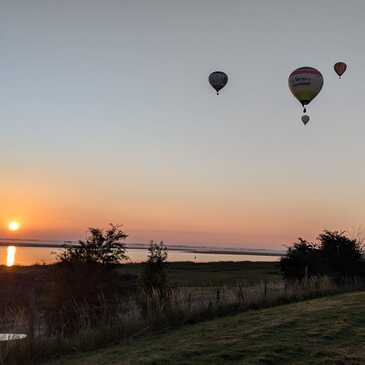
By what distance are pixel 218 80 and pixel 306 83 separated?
5.94 m

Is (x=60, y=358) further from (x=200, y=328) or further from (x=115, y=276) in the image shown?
(x=115, y=276)

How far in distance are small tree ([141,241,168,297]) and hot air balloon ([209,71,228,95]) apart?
1520cm

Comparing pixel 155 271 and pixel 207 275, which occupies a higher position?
pixel 207 275

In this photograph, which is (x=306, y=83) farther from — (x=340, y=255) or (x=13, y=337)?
(x=13, y=337)

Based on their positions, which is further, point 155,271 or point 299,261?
point 299,261

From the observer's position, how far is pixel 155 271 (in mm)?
20453

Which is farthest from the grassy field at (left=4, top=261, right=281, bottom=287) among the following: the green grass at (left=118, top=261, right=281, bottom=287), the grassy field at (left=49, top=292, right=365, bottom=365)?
the grassy field at (left=49, top=292, right=365, bottom=365)

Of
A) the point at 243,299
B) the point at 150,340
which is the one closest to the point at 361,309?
the point at 243,299

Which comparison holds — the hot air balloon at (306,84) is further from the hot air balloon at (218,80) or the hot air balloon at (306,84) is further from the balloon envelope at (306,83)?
the hot air balloon at (218,80)

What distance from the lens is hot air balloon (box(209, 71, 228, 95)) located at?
110 feet

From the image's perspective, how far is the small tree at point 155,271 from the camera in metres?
19.9

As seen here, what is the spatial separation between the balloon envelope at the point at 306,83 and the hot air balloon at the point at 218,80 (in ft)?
15.3

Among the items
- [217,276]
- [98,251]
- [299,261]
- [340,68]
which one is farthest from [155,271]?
[217,276]

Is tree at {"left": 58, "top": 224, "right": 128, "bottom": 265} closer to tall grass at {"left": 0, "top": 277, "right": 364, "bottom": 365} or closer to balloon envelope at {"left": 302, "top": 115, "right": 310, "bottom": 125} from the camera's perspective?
tall grass at {"left": 0, "top": 277, "right": 364, "bottom": 365}
